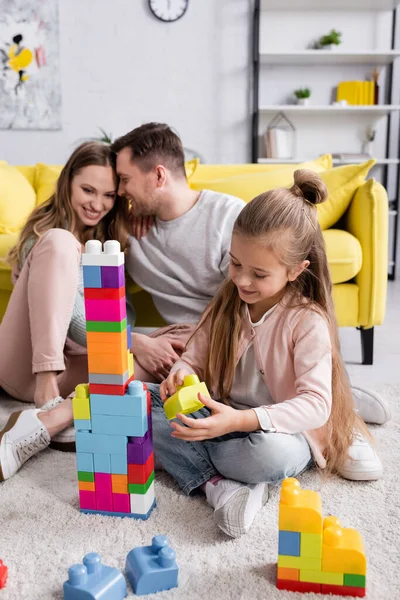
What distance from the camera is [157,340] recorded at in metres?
1.63

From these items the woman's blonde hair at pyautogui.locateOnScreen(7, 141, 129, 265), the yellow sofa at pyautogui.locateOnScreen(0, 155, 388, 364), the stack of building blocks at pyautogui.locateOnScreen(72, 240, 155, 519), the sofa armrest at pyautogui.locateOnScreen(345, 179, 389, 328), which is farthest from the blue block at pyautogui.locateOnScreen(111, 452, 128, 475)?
the sofa armrest at pyautogui.locateOnScreen(345, 179, 389, 328)

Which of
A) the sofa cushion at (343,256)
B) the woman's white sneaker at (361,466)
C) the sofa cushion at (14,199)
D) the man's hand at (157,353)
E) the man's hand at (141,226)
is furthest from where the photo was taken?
the sofa cushion at (14,199)

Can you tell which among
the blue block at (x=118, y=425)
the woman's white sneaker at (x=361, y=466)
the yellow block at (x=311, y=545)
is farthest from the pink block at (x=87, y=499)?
the woman's white sneaker at (x=361, y=466)

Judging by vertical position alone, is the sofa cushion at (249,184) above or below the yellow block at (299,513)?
above

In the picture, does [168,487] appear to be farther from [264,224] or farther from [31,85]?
[31,85]

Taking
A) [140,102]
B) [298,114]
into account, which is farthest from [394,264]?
[140,102]

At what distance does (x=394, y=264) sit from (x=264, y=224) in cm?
321

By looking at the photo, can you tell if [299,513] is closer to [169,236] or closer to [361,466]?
[361,466]

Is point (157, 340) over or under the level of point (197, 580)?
over

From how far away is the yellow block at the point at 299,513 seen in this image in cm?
90

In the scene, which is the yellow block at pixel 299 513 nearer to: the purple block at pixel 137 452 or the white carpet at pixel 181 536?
the white carpet at pixel 181 536

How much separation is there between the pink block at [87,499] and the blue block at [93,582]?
234 millimetres

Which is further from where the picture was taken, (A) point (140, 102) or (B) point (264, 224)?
(A) point (140, 102)

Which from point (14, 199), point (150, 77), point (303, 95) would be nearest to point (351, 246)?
point (14, 199)
